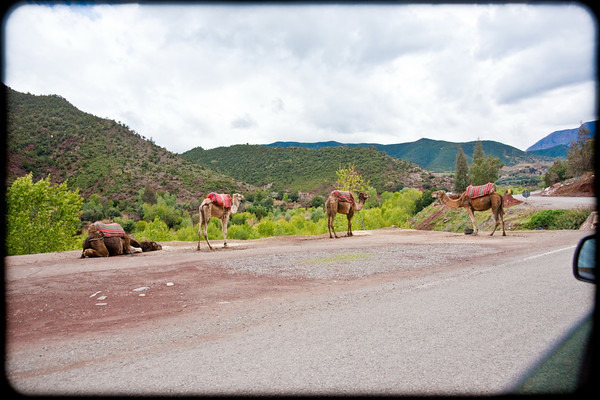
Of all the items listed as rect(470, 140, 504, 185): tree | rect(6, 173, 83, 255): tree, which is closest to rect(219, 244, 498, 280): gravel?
rect(6, 173, 83, 255): tree

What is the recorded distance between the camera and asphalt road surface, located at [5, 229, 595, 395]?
355cm

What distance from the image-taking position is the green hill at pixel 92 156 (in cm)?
4725

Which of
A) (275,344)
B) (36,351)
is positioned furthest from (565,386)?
(36,351)

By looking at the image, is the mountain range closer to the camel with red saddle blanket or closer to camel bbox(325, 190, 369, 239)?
camel bbox(325, 190, 369, 239)

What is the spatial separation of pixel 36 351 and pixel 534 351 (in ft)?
18.8

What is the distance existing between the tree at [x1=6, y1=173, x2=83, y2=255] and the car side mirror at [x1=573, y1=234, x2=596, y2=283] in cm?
2442

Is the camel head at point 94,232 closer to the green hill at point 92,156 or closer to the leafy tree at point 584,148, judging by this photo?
the leafy tree at point 584,148

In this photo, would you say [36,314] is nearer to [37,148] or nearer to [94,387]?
[94,387]

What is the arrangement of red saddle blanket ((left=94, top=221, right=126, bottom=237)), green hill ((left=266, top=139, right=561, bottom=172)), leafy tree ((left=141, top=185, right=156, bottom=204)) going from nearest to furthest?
red saddle blanket ((left=94, top=221, right=126, bottom=237)) < leafy tree ((left=141, top=185, right=156, bottom=204)) < green hill ((left=266, top=139, right=561, bottom=172))

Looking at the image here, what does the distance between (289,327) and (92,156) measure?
5801 centimetres

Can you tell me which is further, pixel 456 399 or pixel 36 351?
pixel 36 351

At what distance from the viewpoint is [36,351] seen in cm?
448

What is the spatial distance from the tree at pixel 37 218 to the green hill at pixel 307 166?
46063 mm

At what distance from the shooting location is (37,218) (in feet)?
74.1
